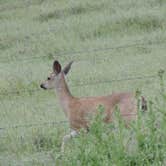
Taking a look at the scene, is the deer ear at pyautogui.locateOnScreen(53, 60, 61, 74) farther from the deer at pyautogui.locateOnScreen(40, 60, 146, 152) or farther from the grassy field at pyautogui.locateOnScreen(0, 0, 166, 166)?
the grassy field at pyautogui.locateOnScreen(0, 0, 166, 166)

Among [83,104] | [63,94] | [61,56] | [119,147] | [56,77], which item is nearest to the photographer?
[119,147]

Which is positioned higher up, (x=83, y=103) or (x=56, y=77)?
(x=56, y=77)

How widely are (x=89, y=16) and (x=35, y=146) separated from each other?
11966 millimetres

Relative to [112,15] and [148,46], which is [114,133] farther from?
[112,15]

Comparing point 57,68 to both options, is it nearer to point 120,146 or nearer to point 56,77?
point 56,77

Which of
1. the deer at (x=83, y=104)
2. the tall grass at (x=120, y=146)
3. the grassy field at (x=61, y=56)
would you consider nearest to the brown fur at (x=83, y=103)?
the deer at (x=83, y=104)

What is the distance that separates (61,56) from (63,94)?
5.54 m

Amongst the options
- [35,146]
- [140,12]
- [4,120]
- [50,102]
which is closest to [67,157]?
[35,146]

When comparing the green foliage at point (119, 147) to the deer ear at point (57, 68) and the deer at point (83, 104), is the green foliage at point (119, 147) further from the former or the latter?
→ the deer ear at point (57, 68)

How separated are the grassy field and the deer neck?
21cm

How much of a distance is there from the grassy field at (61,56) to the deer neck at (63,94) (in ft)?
0.70

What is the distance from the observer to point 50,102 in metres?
12.0

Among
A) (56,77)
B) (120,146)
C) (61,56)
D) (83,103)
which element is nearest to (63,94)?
(56,77)

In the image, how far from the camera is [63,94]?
1064 centimetres
